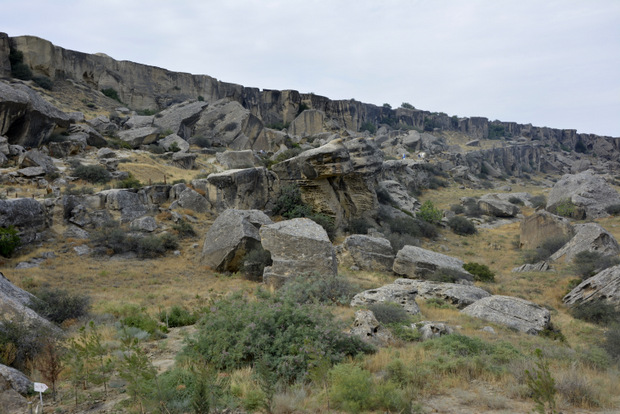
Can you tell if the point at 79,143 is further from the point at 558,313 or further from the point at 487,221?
the point at 487,221

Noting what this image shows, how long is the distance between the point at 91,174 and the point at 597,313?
2477 cm

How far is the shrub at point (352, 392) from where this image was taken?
418cm

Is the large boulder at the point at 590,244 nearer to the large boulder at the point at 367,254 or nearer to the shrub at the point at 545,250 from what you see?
the shrub at the point at 545,250

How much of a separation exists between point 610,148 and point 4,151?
121810 mm

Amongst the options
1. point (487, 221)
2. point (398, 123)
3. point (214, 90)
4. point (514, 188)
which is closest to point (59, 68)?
point (214, 90)

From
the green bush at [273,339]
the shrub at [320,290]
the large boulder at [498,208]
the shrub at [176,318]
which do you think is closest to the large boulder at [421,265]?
the shrub at [320,290]

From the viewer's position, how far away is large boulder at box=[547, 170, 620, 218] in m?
29.5

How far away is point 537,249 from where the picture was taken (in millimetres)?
20938

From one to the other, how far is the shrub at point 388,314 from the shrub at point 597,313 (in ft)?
20.7

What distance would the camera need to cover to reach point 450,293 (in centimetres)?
1194

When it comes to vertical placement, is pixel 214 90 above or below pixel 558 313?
above

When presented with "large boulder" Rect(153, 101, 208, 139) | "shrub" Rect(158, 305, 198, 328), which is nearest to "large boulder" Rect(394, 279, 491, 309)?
"shrub" Rect(158, 305, 198, 328)

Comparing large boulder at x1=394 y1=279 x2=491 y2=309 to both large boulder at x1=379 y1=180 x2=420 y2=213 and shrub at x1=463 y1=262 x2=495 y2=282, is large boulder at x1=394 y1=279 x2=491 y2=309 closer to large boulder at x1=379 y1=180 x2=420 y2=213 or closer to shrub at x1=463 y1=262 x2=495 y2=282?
shrub at x1=463 y1=262 x2=495 y2=282

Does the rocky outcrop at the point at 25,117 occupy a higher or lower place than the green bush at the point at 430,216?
higher
